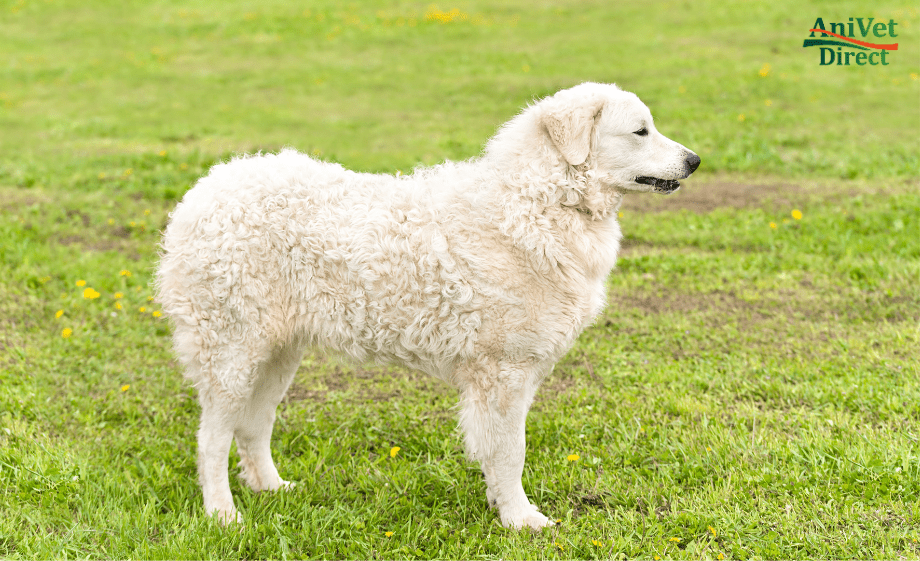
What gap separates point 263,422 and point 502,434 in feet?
4.58

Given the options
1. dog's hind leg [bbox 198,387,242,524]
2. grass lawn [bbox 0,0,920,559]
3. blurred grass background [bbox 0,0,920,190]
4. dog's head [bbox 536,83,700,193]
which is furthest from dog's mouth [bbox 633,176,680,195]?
blurred grass background [bbox 0,0,920,190]

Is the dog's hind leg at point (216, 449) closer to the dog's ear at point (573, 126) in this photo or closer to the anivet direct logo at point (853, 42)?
the dog's ear at point (573, 126)

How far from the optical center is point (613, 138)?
3611mm

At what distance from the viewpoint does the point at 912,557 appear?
3350mm

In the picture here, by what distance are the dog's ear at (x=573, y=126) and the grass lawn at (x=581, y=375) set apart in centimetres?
146

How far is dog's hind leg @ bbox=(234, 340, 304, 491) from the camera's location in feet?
13.3

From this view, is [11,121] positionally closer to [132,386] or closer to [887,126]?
[132,386]

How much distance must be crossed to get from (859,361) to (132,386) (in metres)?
5.21

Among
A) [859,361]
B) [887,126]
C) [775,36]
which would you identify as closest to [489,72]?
[775,36]

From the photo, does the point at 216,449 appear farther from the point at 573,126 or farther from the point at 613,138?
the point at 613,138

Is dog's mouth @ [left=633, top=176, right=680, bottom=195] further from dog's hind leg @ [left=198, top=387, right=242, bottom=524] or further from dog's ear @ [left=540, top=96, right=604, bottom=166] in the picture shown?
dog's hind leg @ [left=198, top=387, right=242, bottom=524]

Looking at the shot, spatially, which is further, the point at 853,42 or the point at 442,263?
the point at 853,42

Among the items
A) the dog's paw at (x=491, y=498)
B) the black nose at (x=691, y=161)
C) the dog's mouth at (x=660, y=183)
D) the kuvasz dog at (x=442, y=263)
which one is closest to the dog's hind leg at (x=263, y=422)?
the kuvasz dog at (x=442, y=263)

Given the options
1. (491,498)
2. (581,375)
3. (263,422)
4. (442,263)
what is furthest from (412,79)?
(491,498)
